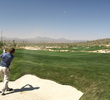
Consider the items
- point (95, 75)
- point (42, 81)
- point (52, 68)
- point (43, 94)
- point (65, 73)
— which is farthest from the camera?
point (52, 68)

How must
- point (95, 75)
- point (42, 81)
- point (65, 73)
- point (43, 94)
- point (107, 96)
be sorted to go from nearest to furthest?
point (107, 96), point (43, 94), point (42, 81), point (95, 75), point (65, 73)

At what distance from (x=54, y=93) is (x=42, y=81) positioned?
7.74ft

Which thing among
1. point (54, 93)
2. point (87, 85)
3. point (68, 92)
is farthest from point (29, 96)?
point (87, 85)

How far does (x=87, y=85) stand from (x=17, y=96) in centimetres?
519

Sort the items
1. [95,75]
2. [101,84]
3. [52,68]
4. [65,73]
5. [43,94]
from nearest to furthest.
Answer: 1. [43,94]
2. [101,84]
3. [95,75]
4. [65,73]
5. [52,68]

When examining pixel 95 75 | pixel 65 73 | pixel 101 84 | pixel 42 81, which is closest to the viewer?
pixel 101 84

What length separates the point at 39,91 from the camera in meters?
10.6

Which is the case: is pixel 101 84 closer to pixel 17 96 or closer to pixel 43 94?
pixel 43 94

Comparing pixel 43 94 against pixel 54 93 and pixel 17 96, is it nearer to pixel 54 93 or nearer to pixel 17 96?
pixel 54 93

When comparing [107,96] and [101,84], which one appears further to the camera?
[101,84]

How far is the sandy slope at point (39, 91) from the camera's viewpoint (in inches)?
373

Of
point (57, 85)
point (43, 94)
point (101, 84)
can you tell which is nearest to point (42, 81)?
point (57, 85)

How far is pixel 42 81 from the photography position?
1241cm

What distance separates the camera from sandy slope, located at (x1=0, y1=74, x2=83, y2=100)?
948 centimetres
